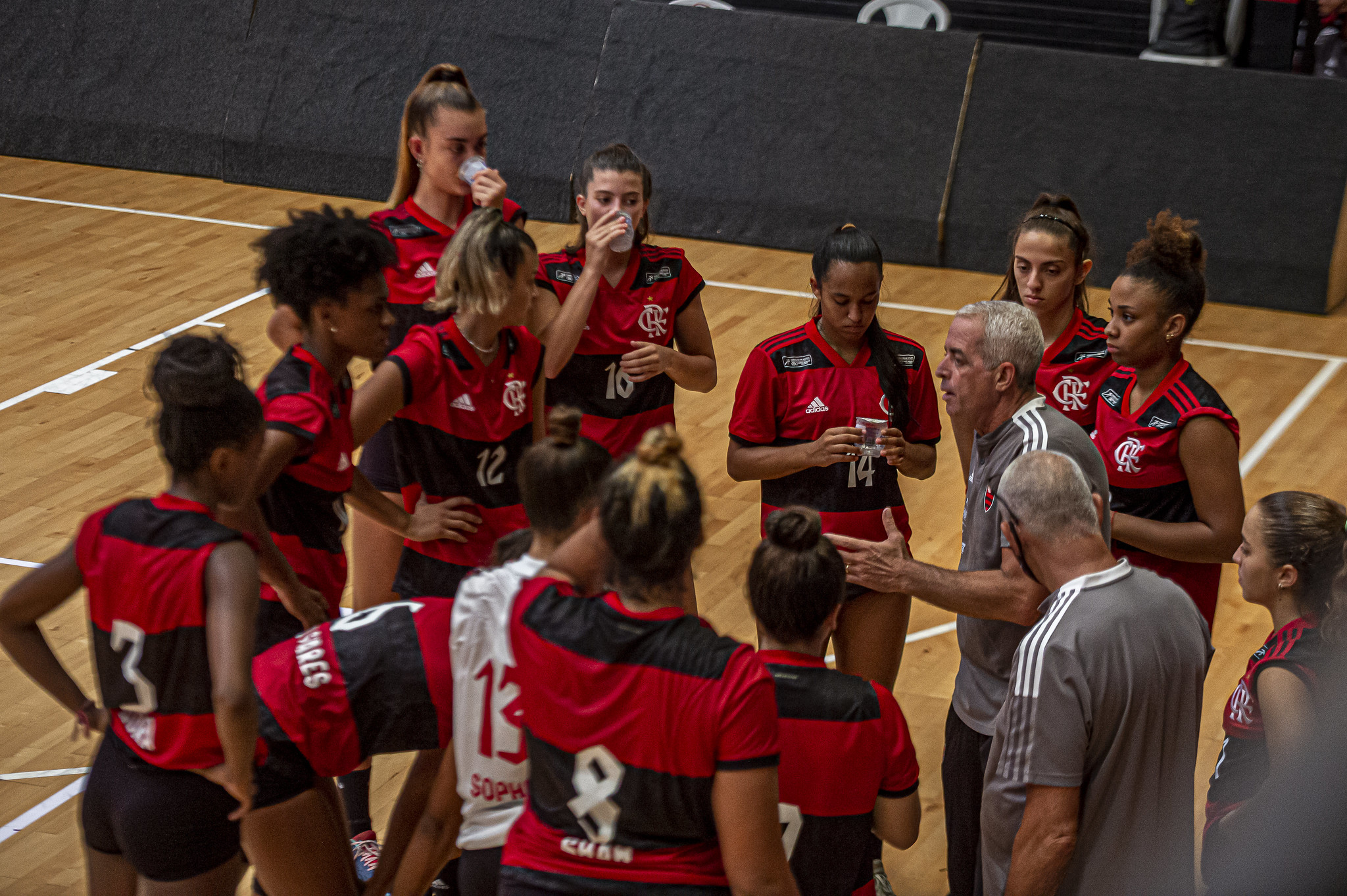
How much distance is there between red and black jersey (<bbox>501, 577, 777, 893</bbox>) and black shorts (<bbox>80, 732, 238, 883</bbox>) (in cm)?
79

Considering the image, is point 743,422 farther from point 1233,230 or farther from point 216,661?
point 1233,230

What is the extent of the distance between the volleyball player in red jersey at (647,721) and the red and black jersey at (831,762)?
0.33m

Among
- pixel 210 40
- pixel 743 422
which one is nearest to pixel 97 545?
pixel 743 422

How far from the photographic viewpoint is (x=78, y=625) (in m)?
5.19

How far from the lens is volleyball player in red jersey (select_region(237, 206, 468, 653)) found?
3.21m

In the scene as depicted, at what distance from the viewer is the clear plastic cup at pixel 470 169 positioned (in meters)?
4.21

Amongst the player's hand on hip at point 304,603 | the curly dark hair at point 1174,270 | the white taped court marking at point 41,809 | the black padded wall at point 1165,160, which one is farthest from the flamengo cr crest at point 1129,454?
the black padded wall at point 1165,160

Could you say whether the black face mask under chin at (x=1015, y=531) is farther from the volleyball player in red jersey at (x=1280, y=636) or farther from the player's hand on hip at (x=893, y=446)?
the player's hand on hip at (x=893, y=446)

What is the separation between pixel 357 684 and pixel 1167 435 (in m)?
2.13

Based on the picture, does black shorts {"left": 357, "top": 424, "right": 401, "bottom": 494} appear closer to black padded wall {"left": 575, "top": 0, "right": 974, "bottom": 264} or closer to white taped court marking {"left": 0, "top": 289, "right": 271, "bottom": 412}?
white taped court marking {"left": 0, "top": 289, "right": 271, "bottom": 412}

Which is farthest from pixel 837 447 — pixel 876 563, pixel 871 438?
pixel 876 563

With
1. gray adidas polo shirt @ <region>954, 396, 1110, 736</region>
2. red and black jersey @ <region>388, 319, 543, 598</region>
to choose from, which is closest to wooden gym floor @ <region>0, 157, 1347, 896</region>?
gray adidas polo shirt @ <region>954, 396, 1110, 736</region>

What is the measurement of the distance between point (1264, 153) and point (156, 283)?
7.68m

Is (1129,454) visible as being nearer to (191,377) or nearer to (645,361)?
(645,361)
